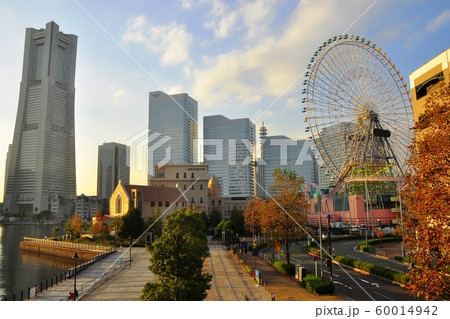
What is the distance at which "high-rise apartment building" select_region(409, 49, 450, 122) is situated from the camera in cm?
4041

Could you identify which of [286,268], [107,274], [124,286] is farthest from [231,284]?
[107,274]

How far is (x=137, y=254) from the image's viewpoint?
185 feet

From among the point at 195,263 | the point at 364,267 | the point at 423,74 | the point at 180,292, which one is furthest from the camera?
the point at 423,74

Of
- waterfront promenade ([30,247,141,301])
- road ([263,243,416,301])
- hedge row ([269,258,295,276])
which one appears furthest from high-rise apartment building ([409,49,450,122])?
waterfront promenade ([30,247,141,301])

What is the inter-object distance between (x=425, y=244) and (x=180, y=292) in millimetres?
11018

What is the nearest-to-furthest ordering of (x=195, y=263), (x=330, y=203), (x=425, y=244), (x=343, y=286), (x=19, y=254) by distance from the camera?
1. (x=425, y=244)
2. (x=195, y=263)
3. (x=343, y=286)
4. (x=19, y=254)
5. (x=330, y=203)

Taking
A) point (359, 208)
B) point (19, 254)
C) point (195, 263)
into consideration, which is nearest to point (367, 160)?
point (359, 208)

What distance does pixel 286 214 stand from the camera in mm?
37344

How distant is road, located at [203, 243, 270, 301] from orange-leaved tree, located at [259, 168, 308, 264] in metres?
5.72

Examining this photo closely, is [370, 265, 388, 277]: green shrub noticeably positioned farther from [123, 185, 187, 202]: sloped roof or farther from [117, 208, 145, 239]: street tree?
[123, 185, 187, 202]: sloped roof

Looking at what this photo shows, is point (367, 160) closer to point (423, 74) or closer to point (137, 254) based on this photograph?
point (423, 74)

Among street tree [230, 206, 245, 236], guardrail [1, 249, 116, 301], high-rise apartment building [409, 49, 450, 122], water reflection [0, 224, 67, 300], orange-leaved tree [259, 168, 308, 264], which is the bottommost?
water reflection [0, 224, 67, 300]

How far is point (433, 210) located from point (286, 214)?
25.2 metres
